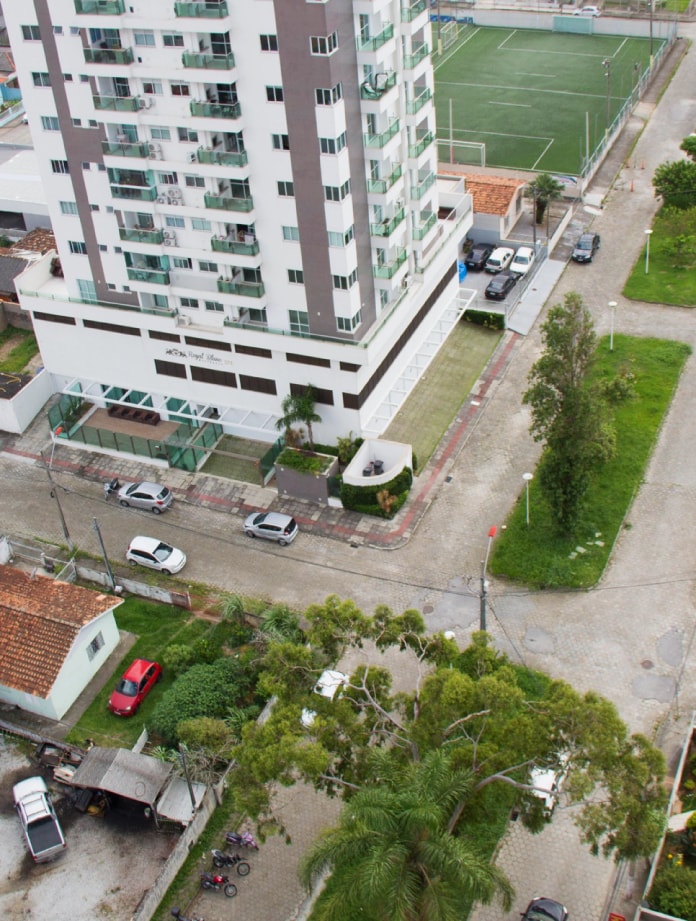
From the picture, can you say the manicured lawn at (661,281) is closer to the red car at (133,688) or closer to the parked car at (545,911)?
the red car at (133,688)

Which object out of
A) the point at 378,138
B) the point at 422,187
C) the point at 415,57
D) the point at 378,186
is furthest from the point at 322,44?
the point at 422,187

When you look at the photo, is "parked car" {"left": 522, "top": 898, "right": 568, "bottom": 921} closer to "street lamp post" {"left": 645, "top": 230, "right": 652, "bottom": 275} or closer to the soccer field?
"street lamp post" {"left": 645, "top": 230, "right": 652, "bottom": 275}

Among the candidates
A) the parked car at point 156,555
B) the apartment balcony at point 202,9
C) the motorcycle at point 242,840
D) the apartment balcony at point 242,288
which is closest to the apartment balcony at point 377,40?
the apartment balcony at point 202,9

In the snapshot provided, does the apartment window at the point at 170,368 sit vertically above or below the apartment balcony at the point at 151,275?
below

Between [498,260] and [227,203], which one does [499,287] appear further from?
[227,203]

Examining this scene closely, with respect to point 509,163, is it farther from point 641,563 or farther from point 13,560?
point 13,560

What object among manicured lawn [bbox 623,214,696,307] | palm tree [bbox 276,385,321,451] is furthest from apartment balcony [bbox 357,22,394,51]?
manicured lawn [bbox 623,214,696,307]
